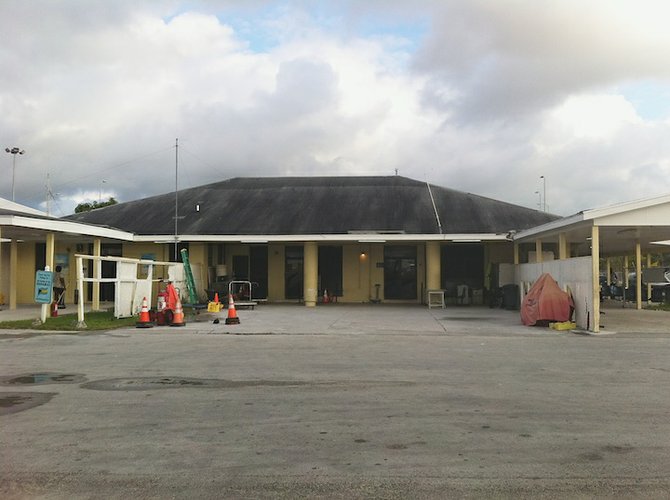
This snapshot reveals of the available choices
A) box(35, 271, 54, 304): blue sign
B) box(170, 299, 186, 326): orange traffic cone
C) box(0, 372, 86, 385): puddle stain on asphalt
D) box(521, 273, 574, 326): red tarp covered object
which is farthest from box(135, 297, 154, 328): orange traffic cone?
box(521, 273, 574, 326): red tarp covered object

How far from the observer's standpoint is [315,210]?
93.7 feet

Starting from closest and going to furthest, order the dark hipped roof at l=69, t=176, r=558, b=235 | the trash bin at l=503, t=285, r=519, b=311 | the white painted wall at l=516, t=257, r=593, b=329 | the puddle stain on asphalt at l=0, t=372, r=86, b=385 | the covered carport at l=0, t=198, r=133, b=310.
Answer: the puddle stain on asphalt at l=0, t=372, r=86, b=385
the white painted wall at l=516, t=257, r=593, b=329
the covered carport at l=0, t=198, r=133, b=310
the trash bin at l=503, t=285, r=519, b=311
the dark hipped roof at l=69, t=176, r=558, b=235

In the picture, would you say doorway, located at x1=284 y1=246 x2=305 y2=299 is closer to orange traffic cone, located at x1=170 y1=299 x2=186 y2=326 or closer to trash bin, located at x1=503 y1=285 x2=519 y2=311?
trash bin, located at x1=503 y1=285 x2=519 y2=311

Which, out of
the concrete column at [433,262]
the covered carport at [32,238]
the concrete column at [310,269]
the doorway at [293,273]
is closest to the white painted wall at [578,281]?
the concrete column at [433,262]

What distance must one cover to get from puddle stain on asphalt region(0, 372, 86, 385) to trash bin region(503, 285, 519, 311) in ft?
61.6

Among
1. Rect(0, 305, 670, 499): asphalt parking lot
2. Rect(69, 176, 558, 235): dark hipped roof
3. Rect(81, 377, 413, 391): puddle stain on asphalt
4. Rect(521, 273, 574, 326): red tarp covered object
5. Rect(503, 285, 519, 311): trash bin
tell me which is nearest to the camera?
Rect(0, 305, 670, 499): asphalt parking lot

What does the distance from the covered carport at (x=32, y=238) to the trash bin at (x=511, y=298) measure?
622 inches

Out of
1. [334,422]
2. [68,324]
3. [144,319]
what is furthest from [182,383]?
[68,324]

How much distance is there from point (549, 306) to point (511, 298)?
7370 mm

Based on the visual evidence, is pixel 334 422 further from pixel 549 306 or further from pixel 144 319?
pixel 549 306

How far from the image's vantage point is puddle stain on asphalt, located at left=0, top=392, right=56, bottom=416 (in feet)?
22.9

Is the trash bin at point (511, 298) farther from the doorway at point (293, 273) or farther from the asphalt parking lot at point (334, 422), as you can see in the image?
the asphalt parking lot at point (334, 422)

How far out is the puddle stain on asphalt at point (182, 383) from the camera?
8.21 m

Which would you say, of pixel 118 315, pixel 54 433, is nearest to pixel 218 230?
pixel 118 315
